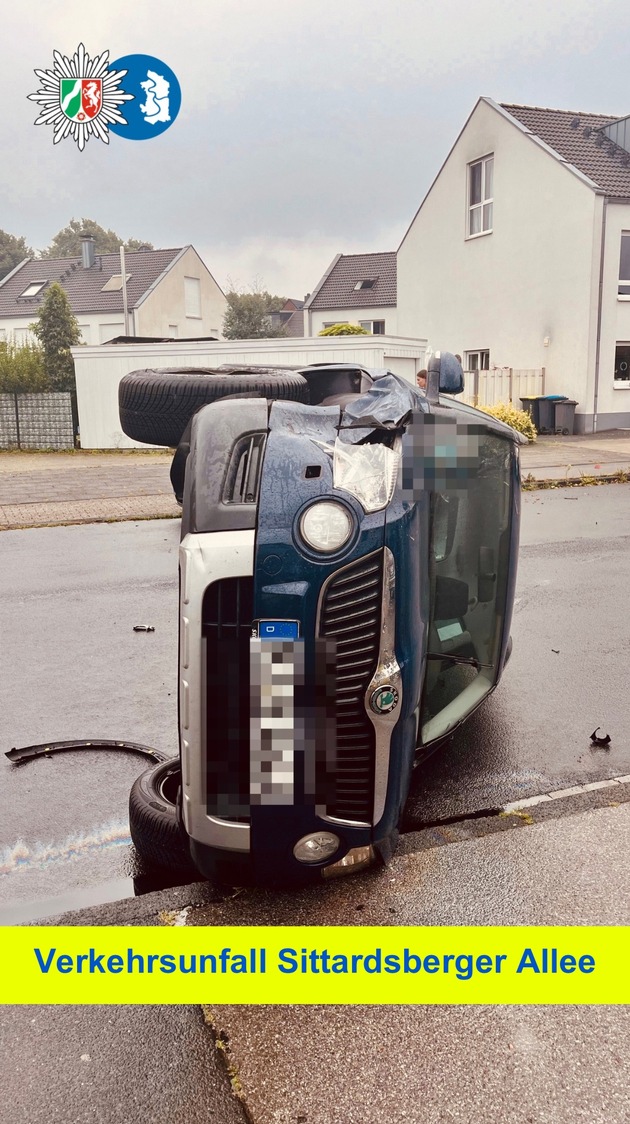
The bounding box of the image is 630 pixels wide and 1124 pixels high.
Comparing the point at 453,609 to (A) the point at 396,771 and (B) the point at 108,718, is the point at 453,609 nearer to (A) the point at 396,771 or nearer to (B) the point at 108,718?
(A) the point at 396,771

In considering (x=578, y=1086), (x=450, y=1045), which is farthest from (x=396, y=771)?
(x=578, y=1086)

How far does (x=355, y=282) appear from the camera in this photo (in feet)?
143

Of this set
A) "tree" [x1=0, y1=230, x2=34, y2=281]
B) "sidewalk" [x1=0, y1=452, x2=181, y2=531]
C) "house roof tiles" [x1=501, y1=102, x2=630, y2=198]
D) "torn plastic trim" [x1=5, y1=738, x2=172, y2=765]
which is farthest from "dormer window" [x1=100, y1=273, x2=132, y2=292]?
"tree" [x1=0, y1=230, x2=34, y2=281]

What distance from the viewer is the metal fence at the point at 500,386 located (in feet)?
75.3

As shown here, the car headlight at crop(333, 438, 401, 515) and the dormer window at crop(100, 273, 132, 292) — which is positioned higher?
the dormer window at crop(100, 273, 132, 292)

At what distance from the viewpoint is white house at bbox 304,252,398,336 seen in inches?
1650

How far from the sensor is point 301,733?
228cm

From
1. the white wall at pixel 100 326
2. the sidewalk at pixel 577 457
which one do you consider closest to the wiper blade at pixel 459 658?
the sidewalk at pixel 577 457

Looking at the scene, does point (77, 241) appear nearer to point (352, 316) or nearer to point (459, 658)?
point (352, 316)

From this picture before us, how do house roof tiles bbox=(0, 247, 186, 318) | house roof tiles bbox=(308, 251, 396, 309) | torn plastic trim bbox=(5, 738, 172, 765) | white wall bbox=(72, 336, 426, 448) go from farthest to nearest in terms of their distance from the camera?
house roof tiles bbox=(0, 247, 186, 318), house roof tiles bbox=(308, 251, 396, 309), white wall bbox=(72, 336, 426, 448), torn plastic trim bbox=(5, 738, 172, 765)

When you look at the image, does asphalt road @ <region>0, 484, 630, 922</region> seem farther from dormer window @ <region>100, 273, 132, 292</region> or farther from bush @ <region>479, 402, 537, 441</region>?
dormer window @ <region>100, 273, 132, 292</region>

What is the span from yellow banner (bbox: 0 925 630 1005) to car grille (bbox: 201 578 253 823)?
43 cm

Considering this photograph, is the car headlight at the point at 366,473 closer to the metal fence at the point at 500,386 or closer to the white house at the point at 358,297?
the metal fence at the point at 500,386

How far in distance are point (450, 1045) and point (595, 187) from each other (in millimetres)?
22761
